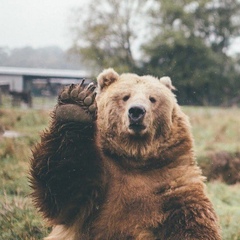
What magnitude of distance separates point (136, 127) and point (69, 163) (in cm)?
50

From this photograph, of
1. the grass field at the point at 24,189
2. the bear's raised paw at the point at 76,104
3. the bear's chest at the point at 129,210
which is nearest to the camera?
the bear's raised paw at the point at 76,104

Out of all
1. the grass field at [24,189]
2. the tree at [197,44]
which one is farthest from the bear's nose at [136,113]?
the tree at [197,44]

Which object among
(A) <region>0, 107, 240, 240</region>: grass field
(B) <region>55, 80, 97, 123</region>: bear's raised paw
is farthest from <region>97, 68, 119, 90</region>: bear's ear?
(A) <region>0, 107, 240, 240</region>: grass field

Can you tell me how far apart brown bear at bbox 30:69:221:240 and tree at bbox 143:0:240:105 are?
11.2 m

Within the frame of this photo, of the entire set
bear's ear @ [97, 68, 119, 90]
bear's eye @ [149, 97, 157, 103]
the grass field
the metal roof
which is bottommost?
the grass field

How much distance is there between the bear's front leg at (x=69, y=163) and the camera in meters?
3.11

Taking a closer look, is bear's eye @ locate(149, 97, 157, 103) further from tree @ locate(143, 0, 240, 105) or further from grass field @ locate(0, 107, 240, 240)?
tree @ locate(143, 0, 240, 105)

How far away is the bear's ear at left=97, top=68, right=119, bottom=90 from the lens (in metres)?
3.79

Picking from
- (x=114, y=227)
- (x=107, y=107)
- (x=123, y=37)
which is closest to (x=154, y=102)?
(x=107, y=107)

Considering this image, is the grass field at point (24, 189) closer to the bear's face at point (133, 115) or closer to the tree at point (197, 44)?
the bear's face at point (133, 115)

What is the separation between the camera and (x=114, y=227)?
323 cm

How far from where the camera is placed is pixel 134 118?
132 inches

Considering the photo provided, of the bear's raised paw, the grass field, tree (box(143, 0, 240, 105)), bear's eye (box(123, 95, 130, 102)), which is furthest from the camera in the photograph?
tree (box(143, 0, 240, 105))

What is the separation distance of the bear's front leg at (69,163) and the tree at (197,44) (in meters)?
11.5
